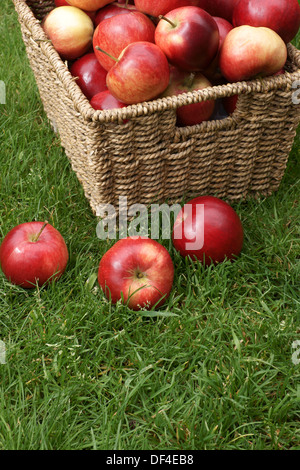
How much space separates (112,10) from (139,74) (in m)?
0.49

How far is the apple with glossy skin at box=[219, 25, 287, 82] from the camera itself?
1.76 meters

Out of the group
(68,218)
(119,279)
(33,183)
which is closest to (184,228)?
(119,279)

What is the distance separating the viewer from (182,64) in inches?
71.3

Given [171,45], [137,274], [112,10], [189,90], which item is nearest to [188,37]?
→ [171,45]

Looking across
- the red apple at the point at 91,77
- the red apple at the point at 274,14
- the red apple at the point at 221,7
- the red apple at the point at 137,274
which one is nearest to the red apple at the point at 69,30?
the red apple at the point at 91,77

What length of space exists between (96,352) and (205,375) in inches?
12.1

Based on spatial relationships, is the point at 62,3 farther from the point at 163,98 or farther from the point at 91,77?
the point at 163,98

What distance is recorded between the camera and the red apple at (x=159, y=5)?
1902 mm

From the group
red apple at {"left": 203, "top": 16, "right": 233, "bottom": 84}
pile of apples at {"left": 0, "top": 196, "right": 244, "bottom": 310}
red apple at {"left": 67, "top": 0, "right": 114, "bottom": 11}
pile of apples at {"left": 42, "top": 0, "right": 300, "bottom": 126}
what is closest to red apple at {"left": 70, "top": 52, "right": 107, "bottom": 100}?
pile of apples at {"left": 42, "top": 0, "right": 300, "bottom": 126}

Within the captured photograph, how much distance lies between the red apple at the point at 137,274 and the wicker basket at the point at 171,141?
0.26m

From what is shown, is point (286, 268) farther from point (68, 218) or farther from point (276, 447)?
point (68, 218)

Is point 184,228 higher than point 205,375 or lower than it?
higher

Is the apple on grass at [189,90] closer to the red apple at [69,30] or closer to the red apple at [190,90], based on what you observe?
the red apple at [190,90]

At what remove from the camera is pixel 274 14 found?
1.83m
